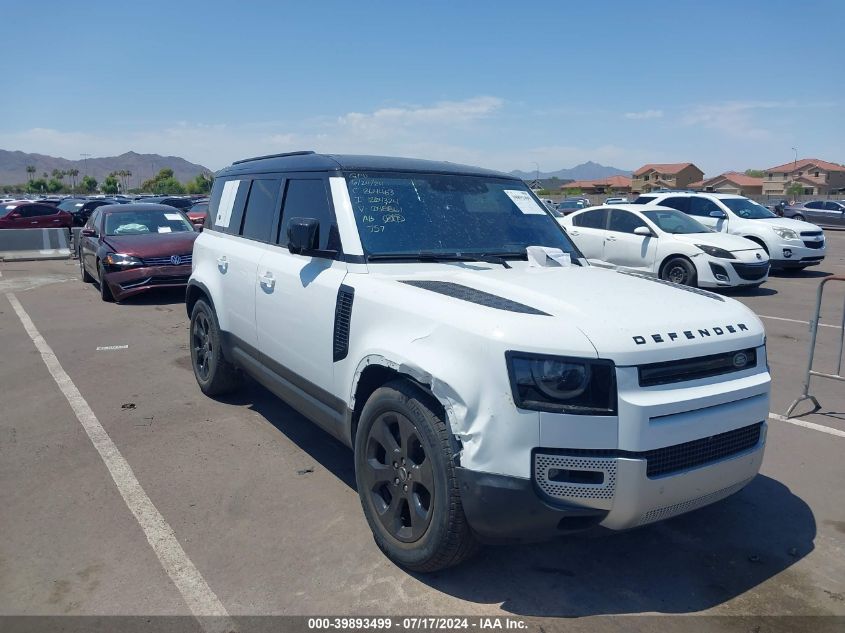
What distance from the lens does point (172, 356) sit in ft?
25.4

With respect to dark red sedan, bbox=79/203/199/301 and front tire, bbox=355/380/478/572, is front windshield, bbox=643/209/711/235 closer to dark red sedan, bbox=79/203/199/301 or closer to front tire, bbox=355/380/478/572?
dark red sedan, bbox=79/203/199/301

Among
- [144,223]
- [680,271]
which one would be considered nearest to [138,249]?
[144,223]

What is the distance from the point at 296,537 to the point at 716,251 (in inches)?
413

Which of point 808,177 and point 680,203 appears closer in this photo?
point 680,203

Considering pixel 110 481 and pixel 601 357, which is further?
pixel 110 481

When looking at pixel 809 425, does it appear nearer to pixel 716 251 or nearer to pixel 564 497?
pixel 564 497

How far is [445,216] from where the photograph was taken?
4344mm

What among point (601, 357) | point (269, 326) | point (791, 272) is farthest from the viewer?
point (791, 272)

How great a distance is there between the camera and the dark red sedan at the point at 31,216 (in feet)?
84.4

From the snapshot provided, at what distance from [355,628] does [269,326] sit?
88.1 inches

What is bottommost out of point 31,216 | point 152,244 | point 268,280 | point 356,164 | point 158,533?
point 158,533

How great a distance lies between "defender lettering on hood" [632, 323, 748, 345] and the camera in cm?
290

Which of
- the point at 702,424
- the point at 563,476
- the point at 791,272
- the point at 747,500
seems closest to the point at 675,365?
the point at 702,424

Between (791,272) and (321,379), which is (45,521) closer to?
(321,379)
